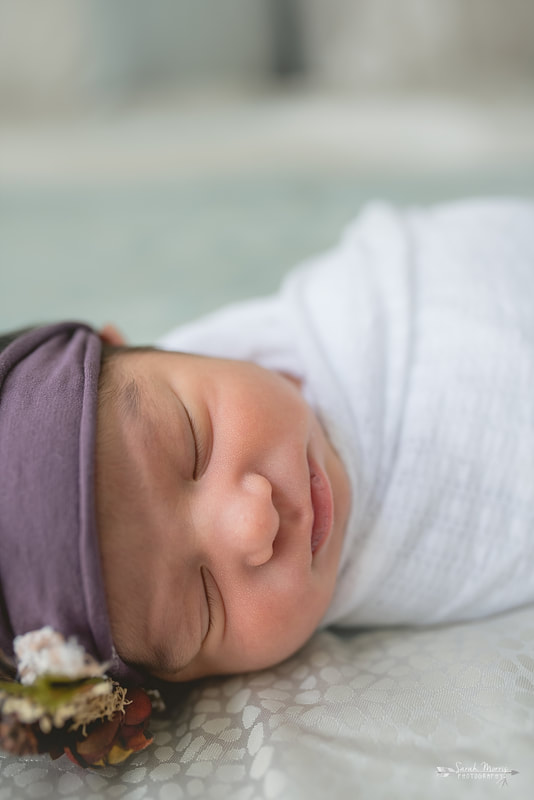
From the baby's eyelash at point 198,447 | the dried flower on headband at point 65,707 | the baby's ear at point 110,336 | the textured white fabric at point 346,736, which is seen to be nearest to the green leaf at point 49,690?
the dried flower on headband at point 65,707

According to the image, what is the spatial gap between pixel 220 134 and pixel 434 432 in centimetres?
214

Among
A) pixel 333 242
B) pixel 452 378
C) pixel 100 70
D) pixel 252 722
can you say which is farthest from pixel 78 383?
pixel 100 70

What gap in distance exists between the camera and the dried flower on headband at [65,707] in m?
0.80

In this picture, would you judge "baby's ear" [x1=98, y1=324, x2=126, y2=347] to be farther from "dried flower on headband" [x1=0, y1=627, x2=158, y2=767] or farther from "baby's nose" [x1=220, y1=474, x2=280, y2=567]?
"dried flower on headband" [x1=0, y1=627, x2=158, y2=767]

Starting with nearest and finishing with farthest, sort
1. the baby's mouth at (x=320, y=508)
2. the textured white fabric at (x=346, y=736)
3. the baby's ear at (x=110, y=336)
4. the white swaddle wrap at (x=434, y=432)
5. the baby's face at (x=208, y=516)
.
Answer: the textured white fabric at (x=346, y=736) < the baby's face at (x=208, y=516) < the baby's mouth at (x=320, y=508) < the white swaddle wrap at (x=434, y=432) < the baby's ear at (x=110, y=336)

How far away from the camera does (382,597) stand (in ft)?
3.99

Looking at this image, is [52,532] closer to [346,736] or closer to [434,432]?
[346,736]

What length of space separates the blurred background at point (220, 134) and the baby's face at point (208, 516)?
2.79 ft

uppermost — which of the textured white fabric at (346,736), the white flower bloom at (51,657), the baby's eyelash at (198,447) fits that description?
the baby's eyelash at (198,447)

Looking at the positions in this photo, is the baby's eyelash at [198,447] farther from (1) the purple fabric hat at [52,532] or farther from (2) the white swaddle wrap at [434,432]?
(2) the white swaddle wrap at [434,432]

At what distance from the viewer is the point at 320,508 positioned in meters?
1.08

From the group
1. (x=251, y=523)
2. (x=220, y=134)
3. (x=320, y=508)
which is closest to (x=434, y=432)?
(x=320, y=508)

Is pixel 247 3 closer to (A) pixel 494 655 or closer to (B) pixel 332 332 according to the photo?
(B) pixel 332 332

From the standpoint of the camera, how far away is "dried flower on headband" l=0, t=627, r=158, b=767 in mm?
801
